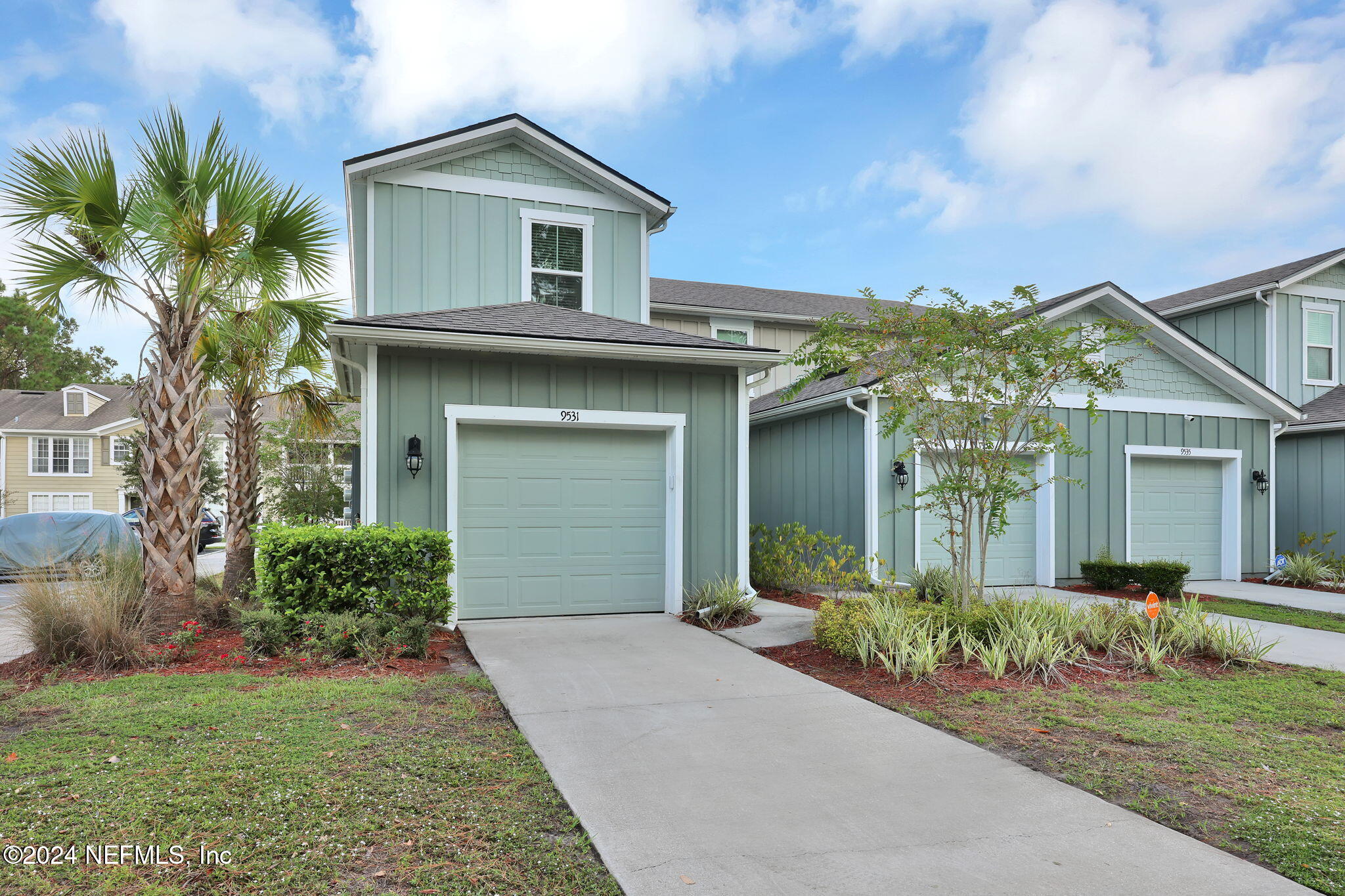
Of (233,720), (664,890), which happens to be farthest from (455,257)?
(664,890)

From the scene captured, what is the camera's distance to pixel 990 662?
19.6ft

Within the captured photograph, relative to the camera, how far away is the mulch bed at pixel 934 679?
5590 mm

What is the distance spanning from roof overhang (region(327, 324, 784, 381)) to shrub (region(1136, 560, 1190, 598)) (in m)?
6.61

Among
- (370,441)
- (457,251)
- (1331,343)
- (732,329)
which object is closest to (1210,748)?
(370,441)

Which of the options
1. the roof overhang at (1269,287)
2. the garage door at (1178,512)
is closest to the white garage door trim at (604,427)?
the garage door at (1178,512)

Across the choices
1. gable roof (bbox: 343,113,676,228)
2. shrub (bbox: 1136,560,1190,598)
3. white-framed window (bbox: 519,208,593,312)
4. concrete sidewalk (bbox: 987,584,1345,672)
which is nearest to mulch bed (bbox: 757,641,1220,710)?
concrete sidewalk (bbox: 987,584,1345,672)

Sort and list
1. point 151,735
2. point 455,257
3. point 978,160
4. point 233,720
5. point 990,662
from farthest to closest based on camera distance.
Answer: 1. point 978,160
2. point 455,257
3. point 990,662
4. point 233,720
5. point 151,735

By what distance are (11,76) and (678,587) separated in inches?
511

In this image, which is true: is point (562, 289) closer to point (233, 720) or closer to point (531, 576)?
point (531, 576)

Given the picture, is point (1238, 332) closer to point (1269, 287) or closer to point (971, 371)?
point (1269, 287)

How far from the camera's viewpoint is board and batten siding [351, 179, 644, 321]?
10.2 meters

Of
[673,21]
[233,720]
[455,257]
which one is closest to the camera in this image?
[233,720]

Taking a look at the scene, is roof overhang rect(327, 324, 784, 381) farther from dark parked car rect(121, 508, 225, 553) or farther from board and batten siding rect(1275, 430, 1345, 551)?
dark parked car rect(121, 508, 225, 553)

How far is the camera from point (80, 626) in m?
6.31
